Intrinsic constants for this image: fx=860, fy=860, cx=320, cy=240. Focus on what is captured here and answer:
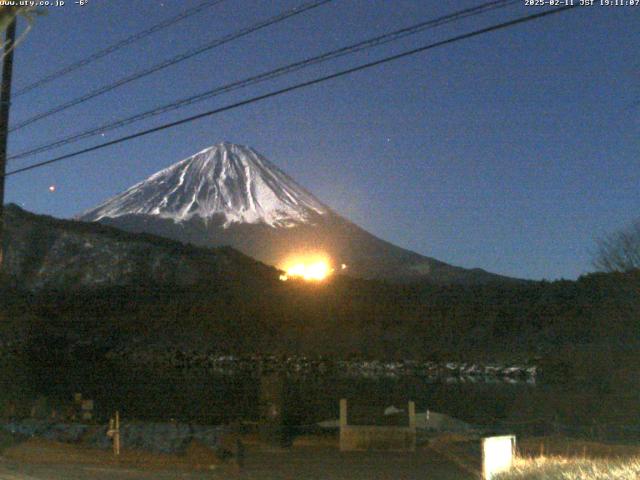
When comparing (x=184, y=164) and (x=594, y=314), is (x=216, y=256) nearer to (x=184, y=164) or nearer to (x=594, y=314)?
(x=594, y=314)

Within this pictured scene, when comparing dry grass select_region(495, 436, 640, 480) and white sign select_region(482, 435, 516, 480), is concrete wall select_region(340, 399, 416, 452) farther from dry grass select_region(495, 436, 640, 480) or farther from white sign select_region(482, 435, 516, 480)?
white sign select_region(482, 435, 516, 480)

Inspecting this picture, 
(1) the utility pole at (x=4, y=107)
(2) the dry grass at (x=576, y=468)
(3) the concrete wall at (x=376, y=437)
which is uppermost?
(1) the utility pole at (x=4, y=107)

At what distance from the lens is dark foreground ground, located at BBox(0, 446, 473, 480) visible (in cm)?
1298

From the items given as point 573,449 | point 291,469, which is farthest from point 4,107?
point 573,449

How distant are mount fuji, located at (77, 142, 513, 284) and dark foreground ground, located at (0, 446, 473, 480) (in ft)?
390

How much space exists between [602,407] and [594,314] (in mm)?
22784

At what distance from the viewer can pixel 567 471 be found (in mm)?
9375

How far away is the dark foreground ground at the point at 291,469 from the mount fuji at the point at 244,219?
119 meters

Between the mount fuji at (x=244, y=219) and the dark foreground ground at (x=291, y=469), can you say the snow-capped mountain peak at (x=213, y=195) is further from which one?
the dark foreground ground at (x=291, y=469)

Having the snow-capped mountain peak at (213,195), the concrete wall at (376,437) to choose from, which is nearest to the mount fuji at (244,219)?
the snow-capped mountain peak at (213,195)

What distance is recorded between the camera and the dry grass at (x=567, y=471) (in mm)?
8758

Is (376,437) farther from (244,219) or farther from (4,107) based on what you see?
(244,219)

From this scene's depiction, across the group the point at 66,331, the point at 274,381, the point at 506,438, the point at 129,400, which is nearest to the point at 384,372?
the point at 129,400

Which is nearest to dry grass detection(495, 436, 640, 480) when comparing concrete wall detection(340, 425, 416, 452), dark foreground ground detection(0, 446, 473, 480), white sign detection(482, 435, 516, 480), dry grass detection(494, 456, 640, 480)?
dry grass detection(494, 456, 640, 480)
